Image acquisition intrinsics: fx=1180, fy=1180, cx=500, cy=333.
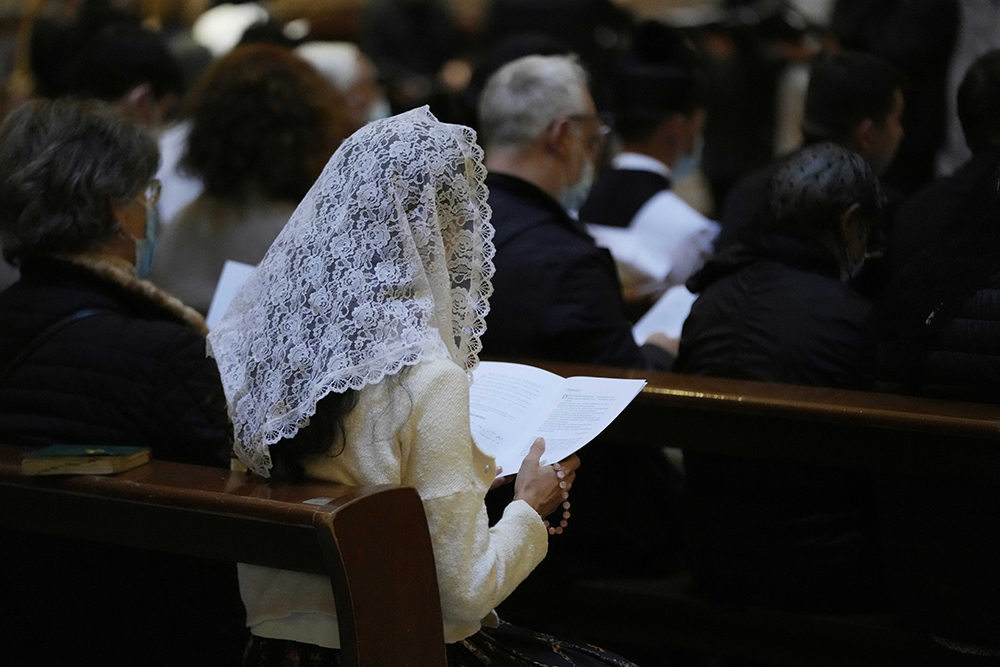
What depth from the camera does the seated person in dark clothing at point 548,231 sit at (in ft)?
9.28

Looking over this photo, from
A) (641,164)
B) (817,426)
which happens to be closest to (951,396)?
(817,426)

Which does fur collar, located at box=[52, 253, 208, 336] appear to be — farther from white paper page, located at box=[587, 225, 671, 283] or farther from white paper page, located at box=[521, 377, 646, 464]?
white paper page, located at box=[587, 225, 671, 283]

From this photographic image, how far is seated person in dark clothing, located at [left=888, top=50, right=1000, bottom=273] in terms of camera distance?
114 inches

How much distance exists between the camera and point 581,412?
80.8 inches

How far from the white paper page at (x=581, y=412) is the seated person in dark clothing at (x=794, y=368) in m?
0.57

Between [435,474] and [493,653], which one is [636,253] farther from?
[435,474]

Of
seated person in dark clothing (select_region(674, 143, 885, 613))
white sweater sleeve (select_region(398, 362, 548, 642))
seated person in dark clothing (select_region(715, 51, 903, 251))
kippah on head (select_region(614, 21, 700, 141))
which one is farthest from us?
kippah on head (select_region(614, 21, 700, 141))

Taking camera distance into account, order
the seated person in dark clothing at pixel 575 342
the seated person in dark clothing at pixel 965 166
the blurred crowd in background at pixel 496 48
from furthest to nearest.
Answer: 1. the blurred crowd in background at pixel 496 48
2. the seated person in dark clothing at pixel 965 166
3. the seated person in dark clothing at pixel 575 342

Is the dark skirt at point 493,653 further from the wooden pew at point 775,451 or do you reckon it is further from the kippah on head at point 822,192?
the kippah on head at point 822,192

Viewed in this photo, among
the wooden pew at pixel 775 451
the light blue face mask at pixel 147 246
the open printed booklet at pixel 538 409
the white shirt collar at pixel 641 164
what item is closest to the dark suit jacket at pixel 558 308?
the wooden pew at pixel 775 451

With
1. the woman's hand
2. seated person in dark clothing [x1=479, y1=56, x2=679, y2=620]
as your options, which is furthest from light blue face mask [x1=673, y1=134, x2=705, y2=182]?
the woman's hand

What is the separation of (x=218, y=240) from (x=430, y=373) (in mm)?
Result: 1833

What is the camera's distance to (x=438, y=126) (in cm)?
178

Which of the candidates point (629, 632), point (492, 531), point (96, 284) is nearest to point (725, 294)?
point (629, 632)
